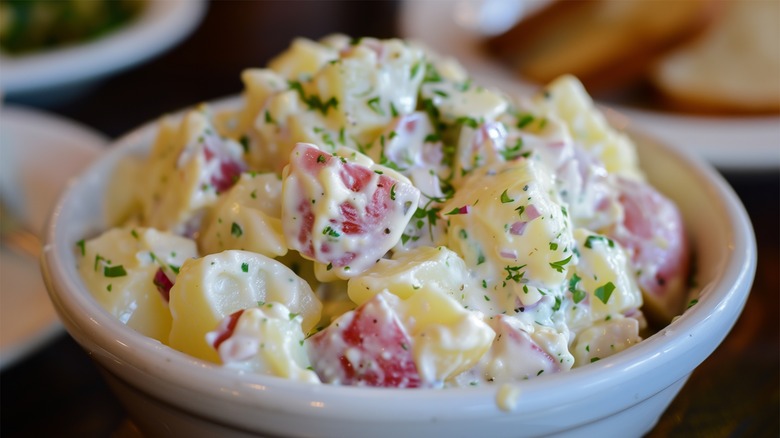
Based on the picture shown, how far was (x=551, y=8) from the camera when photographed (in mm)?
2244

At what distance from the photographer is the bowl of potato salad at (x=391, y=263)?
0.78 m

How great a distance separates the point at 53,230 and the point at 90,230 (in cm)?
8

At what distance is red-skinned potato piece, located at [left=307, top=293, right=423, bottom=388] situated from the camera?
2.59ft

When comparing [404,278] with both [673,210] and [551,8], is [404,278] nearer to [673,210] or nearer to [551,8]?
[673,210]

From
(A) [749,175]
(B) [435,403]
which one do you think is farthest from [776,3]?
(B) [435,403]

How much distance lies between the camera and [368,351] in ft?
2.61

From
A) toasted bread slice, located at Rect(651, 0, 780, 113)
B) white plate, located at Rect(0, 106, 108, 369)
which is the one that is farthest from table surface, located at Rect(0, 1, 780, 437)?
toasted bread slice, located at Rect(651, 0, 780, 113)

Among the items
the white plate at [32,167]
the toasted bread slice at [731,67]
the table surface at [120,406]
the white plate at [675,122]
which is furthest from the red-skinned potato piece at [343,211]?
the toasted bread slice at [731,67]

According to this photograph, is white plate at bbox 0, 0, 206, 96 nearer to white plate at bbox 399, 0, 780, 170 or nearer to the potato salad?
white plate at bbox 399, 0, 780, 170

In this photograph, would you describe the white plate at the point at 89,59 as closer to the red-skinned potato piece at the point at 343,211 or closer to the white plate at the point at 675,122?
the white plate at the point at 675,122

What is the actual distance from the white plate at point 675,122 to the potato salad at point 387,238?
364 mm

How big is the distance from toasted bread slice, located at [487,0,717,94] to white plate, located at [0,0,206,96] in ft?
3.13

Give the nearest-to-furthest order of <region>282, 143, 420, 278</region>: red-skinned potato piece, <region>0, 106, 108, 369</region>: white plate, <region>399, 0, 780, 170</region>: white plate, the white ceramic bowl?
the white ceramic bowl
<region>282, 143, 420, 278</region>: red-skinned potato piece
<region>0, 106, 108, 369</region>: white plate
<region>399, 0, 780, 170</region>: white plate

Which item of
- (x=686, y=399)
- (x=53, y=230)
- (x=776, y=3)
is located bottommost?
(x=686, y=399)
